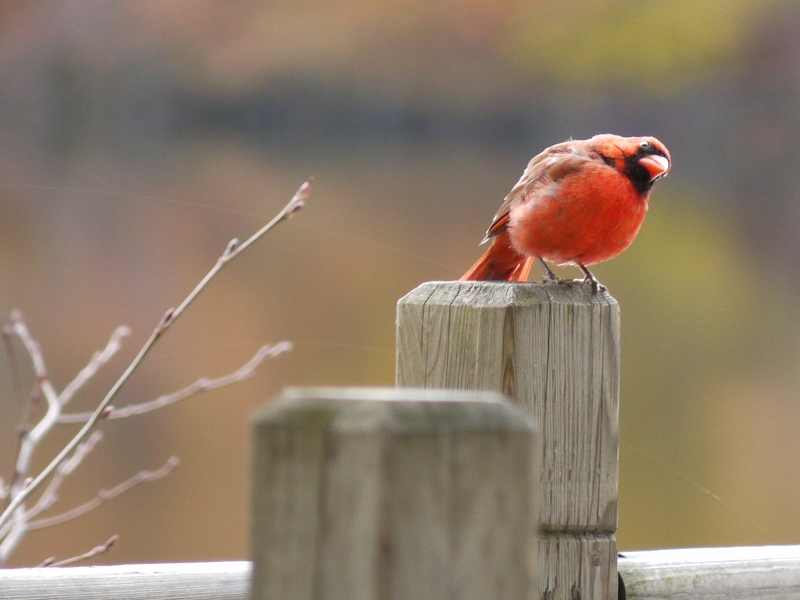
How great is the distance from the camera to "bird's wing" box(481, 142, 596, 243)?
2623 mm

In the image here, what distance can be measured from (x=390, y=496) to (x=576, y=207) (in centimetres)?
198

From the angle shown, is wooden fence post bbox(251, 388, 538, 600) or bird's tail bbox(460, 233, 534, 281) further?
bird's tail bbox(460, 233, 534, 281)

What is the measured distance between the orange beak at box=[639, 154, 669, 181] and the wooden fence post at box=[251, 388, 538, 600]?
207 cm

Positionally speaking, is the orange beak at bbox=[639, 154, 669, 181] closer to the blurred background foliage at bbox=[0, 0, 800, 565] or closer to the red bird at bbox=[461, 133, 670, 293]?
the red bird at bbox=[461, 133, 670, 293]

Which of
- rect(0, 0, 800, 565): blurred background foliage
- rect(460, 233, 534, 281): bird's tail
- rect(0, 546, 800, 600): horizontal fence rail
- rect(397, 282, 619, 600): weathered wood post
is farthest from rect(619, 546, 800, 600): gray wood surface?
rect(0, 0, 800, 565): blurred background foliage

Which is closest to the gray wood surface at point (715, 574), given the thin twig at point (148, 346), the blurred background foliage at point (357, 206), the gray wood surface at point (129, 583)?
the gray wood surface at point (129, 583)

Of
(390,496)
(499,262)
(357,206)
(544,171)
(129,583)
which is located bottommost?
(129,583)

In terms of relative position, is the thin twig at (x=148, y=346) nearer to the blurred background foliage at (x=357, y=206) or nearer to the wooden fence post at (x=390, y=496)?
the wooden fence post at (x=390, y=496)

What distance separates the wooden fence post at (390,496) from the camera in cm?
62

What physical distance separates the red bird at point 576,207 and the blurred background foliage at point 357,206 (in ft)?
5.57

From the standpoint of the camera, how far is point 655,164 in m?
2.62

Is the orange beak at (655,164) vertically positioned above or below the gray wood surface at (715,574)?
above

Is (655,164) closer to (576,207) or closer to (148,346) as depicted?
(576,207)

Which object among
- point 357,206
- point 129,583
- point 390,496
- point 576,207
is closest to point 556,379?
point 129,583
